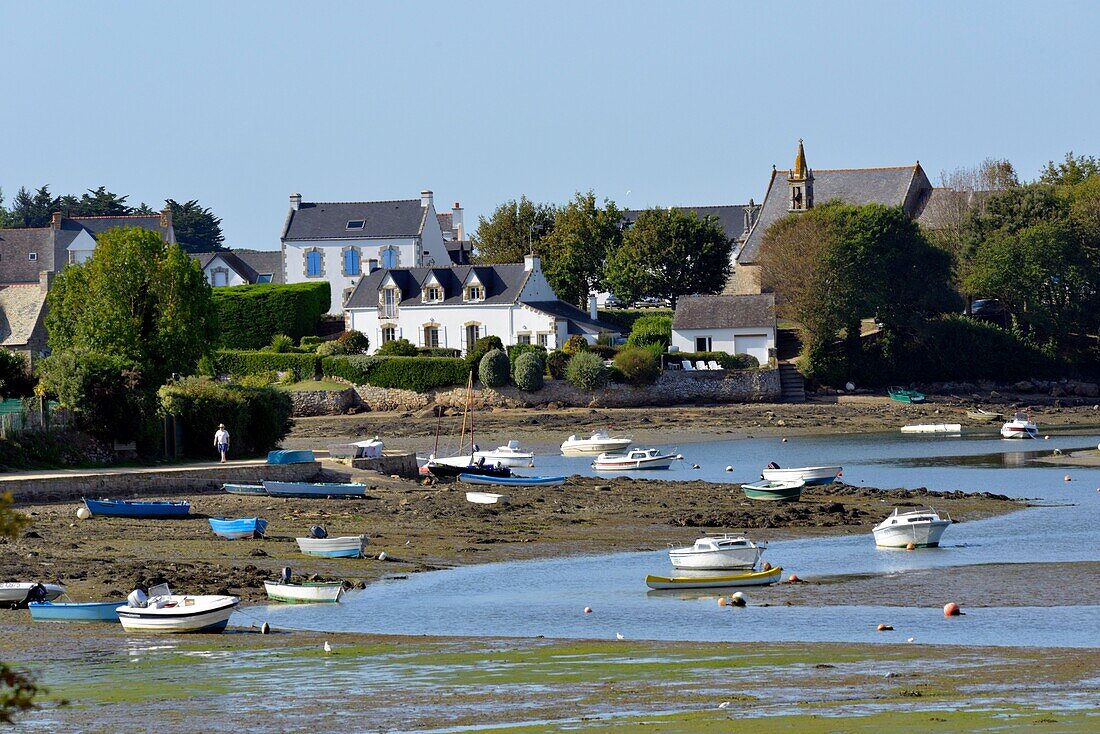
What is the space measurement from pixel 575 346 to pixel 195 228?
3262 inches

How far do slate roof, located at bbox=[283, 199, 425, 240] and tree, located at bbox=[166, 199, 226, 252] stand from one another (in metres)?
53.7

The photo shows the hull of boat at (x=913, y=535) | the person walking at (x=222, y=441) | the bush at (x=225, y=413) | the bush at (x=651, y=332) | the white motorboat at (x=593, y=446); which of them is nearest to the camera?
the hull of boat at (x=913, y=535)

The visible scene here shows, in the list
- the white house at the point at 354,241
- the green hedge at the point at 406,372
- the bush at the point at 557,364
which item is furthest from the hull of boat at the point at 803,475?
the white house at the point at 354,241

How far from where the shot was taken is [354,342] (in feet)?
249

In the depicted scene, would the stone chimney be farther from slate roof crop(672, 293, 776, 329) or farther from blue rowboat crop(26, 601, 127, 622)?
blue rowboat crop(26, 601, 127, 622)

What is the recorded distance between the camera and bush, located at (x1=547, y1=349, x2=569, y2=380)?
7019 cm

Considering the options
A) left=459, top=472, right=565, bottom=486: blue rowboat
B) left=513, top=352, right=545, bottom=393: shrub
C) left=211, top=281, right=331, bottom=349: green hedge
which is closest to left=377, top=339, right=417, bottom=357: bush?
left=513, top=352, right=545, bottom=393: shrub

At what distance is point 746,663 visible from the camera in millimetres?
19703

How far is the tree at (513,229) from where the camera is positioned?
9488 cm

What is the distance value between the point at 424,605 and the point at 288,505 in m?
12.1

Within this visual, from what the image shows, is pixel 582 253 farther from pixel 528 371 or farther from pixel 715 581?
pixel 715 581

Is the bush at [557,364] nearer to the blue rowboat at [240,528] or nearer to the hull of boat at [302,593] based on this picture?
the blue rowboat at [240,528]

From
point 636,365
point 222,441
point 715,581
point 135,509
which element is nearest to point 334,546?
point 135,509

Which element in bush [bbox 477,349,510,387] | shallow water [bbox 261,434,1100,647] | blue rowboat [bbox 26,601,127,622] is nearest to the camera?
blue rowboat [bbox 26,601,127,622]
